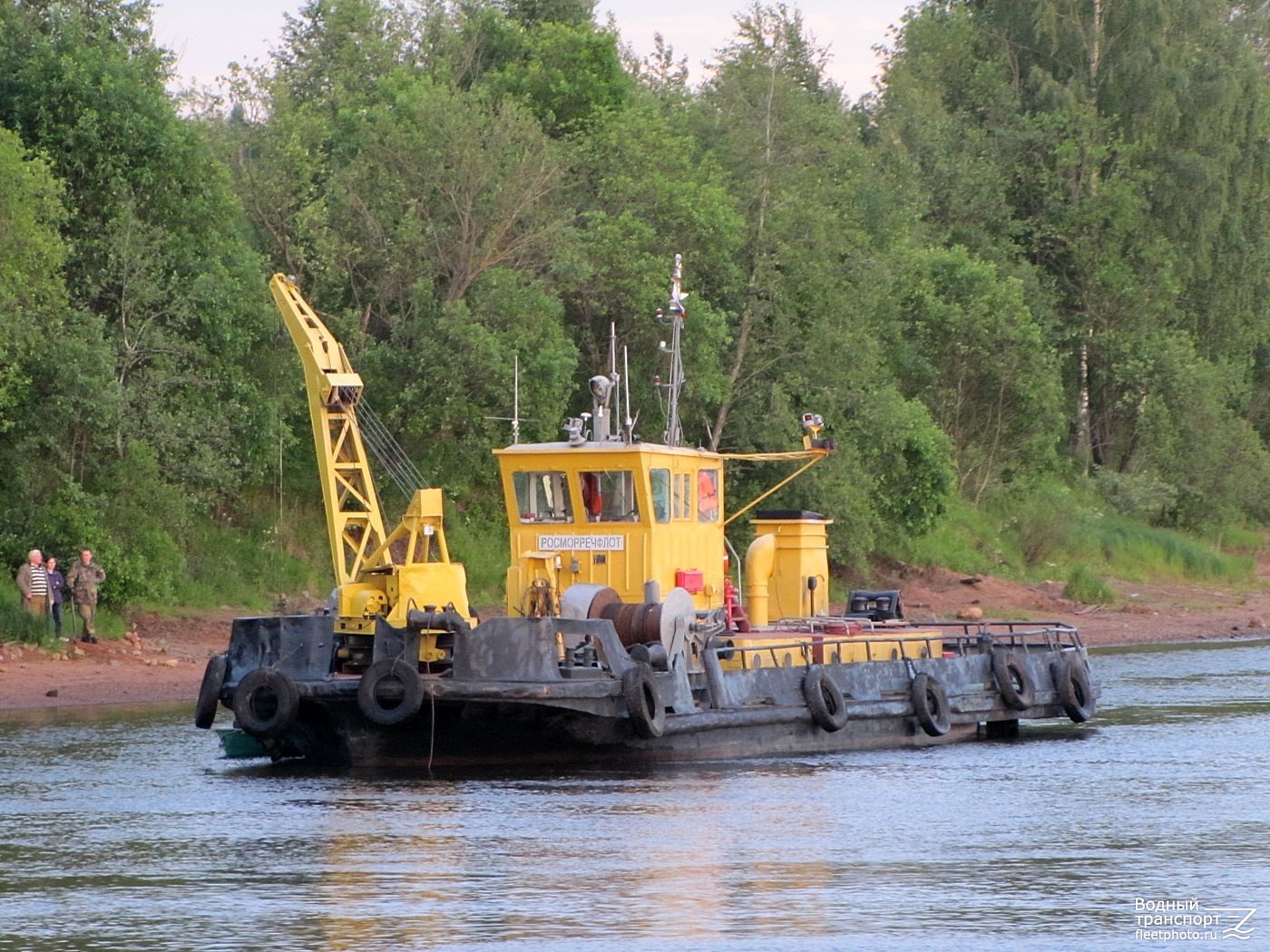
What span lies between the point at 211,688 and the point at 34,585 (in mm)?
8750

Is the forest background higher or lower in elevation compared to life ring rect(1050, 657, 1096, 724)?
Answer: higher

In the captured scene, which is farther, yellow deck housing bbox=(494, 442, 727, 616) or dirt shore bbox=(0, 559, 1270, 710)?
dirt shore bbox=(0, 559, 1270, 710)

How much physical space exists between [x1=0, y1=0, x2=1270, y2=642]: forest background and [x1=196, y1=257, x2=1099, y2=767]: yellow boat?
24.4ft

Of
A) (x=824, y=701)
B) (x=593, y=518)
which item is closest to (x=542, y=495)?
(x=593, y=518)

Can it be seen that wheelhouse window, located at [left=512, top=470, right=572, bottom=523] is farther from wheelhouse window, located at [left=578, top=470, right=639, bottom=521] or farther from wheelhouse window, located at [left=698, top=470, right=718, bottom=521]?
wheelhouse window, located at [left=698, top=470, right=718, bottom=521]

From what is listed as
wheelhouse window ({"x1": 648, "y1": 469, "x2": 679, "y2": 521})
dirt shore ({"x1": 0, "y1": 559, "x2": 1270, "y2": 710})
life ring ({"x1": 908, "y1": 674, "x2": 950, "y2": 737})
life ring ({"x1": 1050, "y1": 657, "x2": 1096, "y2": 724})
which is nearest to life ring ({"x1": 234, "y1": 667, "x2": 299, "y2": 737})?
wheelhouse window ({"x1": 648, "y1": 469, "x2": 679, "y2": 521})

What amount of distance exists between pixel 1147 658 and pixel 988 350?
13.6 metres

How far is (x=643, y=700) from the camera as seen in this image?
18.3m

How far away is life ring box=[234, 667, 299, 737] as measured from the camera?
18.7m

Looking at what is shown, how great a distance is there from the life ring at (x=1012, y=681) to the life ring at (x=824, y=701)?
3.18 m

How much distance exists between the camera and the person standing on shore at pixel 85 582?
27438 millimetres

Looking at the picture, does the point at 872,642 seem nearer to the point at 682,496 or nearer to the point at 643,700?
the point at 682,496

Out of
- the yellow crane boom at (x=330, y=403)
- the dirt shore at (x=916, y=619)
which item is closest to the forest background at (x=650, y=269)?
the dirt shore at (x=916, y=619)

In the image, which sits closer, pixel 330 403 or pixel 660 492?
pixel 660 492
